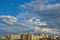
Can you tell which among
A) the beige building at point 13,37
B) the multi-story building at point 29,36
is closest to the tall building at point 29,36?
the multi-story building at point 29,36

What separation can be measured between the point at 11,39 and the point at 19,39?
11.4ft

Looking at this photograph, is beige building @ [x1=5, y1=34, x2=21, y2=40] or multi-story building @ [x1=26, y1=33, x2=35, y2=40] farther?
beige building @ [x1=5, y1=34, x2=21, y2=40]

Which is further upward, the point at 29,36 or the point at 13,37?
the point at 13,37

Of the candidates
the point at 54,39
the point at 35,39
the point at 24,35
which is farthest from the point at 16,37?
the point at 54,39

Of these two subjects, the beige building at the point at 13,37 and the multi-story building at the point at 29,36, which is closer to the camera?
the multi-story building at the point at 29,36

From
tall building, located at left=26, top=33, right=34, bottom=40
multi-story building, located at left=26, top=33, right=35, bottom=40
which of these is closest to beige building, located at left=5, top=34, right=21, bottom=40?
multi-story building, located at left=26, top=33, right=35, bottom=40

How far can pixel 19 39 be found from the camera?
4462 cm

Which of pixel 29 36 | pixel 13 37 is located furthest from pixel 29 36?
pixel 13 37

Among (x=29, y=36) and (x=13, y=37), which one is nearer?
(x=29, y=36)

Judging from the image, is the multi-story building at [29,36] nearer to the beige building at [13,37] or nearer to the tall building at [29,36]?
the tall building at [29,36]

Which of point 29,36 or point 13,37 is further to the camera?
point 13,37

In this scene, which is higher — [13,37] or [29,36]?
[13,37]

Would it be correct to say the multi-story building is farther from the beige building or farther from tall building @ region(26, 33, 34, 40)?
the beige building

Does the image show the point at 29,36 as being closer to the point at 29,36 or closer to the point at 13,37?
the point at 29,36
